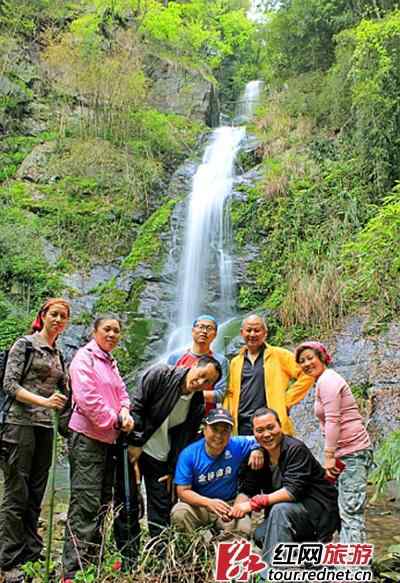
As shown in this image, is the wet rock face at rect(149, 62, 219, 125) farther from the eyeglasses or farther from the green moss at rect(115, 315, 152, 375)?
the eyeglasses

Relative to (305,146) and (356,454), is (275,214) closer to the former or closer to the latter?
(305,146)

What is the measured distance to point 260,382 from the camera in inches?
149

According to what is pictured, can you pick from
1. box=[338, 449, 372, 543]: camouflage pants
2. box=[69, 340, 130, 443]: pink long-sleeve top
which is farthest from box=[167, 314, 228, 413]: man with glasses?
box=[338, 449, 372, 543]: camouflage pants

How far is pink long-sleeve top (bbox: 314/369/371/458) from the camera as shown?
3.31 m

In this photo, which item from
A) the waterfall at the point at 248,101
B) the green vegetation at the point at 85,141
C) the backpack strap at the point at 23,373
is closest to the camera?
the backpack strap at the point at 23,373

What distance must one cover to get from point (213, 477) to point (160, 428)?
0.40 meters

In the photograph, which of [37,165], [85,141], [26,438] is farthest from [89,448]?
[85,141]

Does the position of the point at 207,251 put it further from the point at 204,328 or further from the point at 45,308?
the point at 45,308

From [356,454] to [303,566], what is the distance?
2.28ft

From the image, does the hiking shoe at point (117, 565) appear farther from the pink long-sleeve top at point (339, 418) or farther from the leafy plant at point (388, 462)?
the leafy plant at point (388, 462)

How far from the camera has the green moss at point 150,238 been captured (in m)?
11.7

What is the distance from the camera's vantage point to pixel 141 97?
14914 millimetres

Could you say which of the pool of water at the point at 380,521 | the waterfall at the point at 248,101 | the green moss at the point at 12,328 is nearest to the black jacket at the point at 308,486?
the pool of water at the point at 380,521

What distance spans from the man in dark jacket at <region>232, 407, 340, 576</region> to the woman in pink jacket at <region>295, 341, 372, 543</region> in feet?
0.37
